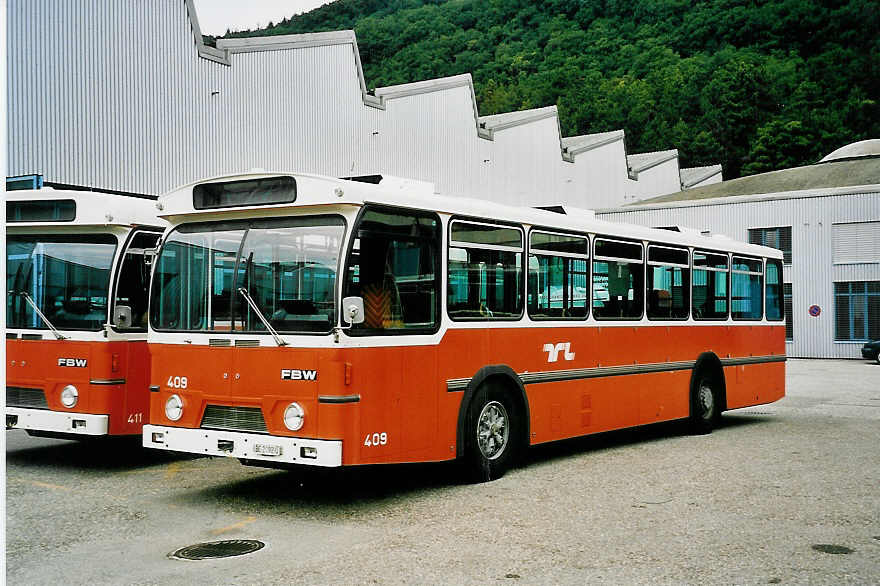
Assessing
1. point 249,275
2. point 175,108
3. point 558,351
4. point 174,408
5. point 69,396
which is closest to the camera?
point 249,275

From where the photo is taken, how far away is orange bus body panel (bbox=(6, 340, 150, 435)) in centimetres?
1030

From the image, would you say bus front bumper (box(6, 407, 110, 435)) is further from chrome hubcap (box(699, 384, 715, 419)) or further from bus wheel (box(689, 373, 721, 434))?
chrome hubcap (box(699, 384, 715, 419))

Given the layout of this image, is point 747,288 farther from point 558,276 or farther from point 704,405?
point 558,276

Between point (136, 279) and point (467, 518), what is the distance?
15.5 feet

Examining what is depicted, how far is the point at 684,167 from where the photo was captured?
98625 millimetres

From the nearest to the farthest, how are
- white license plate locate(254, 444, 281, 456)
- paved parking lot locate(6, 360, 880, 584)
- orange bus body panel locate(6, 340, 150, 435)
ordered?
paved parking lot locate(6, 360, 880, 584), white license plate locate(254, 444, 281, 456), orange bus body panel locate(6, 340, 150, 435)

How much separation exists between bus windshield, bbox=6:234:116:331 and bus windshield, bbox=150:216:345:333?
61.2 inches

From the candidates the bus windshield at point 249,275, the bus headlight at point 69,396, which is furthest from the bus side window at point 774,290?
the bus headlight at point 69,396

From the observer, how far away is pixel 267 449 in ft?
26.8

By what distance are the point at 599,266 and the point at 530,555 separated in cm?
550

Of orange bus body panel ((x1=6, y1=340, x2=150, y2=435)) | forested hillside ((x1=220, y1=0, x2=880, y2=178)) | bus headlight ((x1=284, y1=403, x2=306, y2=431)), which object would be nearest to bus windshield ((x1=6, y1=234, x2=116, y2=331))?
orange bus body panel ((x1=6, y1=340, x2=150, y2=435))

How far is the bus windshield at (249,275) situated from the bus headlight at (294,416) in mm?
638

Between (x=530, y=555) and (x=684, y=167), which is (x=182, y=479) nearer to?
(x=530, y=555)

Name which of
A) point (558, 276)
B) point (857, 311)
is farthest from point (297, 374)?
point (857, 311)
